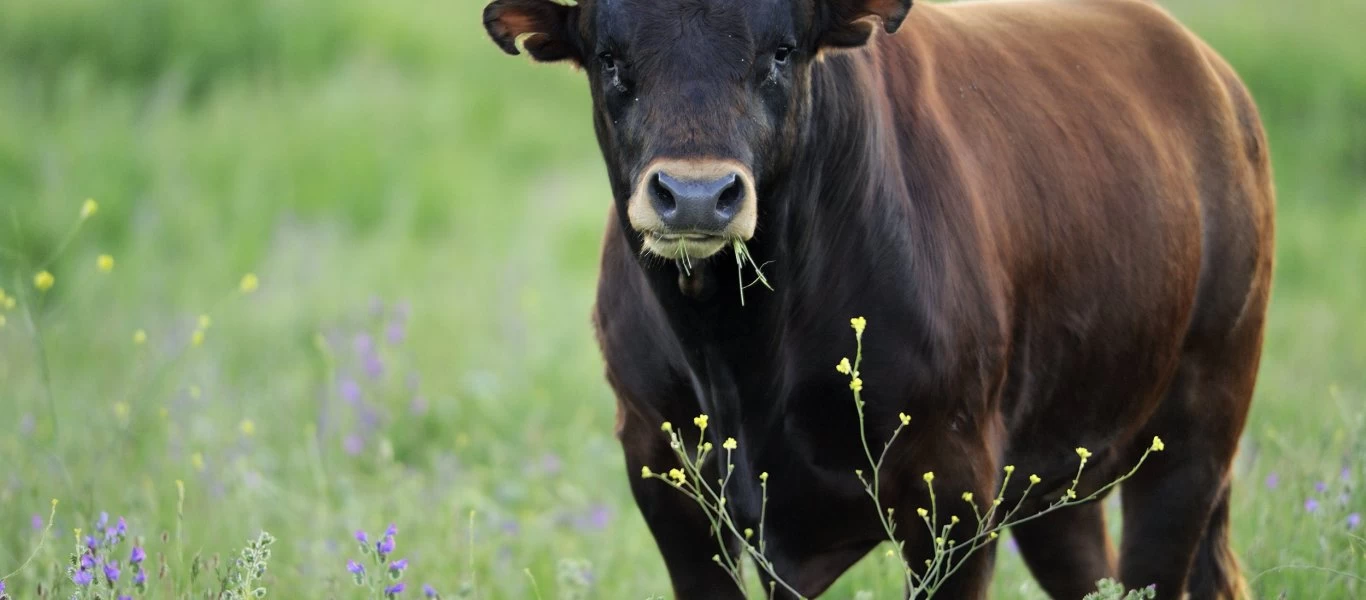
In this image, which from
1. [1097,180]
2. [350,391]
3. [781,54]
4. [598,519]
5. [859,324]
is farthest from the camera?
[350,391]

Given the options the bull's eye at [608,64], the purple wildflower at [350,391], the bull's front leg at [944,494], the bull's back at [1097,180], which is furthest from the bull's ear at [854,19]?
the purple wildflower at [350,391]

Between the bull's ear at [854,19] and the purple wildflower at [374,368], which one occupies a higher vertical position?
the purple wildflower at [374,368]

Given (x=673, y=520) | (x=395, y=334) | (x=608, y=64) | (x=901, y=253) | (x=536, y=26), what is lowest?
(x=673, y=520)

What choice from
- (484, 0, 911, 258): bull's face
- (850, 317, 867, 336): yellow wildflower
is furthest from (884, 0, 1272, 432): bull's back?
(850, 317, 867, 336): yellow wildflower

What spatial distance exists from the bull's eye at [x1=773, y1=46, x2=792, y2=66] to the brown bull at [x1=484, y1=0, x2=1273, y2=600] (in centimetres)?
2

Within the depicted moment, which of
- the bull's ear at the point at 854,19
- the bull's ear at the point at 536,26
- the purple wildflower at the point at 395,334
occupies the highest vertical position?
the purple wildflower at the point at 395,334

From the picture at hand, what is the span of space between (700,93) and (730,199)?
0.26 m

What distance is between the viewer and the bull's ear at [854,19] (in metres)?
3.71

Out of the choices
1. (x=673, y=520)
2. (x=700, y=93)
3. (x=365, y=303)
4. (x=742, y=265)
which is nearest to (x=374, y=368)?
(x=365, y=303)

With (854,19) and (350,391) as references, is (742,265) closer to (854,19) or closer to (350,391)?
(854,19)

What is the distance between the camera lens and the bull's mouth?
133 inches

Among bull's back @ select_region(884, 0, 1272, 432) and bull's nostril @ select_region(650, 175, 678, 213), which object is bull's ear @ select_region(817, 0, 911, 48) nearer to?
bull's back @ select_region(884, 0, 1272, 432)

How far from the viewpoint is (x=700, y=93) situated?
3.51 m

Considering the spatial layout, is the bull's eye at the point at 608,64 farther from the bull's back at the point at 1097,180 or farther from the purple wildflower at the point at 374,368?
the purple wildflower at the point at 374,368
